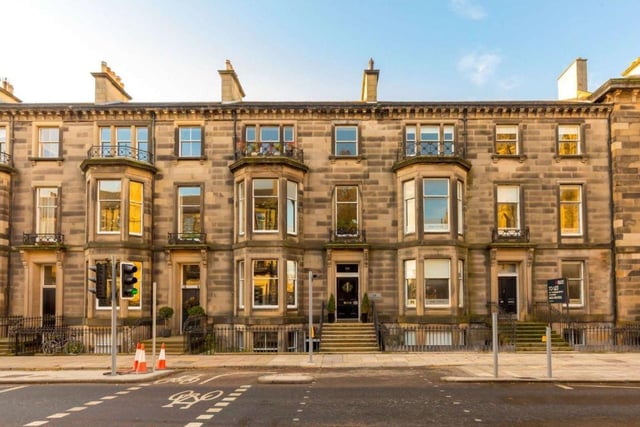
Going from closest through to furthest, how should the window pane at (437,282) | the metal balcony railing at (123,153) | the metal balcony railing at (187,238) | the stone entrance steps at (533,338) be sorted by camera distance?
the stone entrance steps at (533,338), the window pane at (437,282), the metal balcony railing at (187,238), the metal balcony railing at (123,153)

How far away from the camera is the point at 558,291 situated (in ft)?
57.8

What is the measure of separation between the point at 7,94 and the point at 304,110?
51.9ft

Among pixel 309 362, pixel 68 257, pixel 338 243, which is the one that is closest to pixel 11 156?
pixel 68 257

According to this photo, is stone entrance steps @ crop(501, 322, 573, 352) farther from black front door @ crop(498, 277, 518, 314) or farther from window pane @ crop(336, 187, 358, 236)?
window pane @ crop(336, 187, 358, 236)

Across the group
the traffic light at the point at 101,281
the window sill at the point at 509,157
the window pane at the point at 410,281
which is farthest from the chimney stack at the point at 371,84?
the traffic light at the point at 101,281

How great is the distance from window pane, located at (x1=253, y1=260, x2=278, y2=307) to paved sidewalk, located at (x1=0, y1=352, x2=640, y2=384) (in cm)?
327

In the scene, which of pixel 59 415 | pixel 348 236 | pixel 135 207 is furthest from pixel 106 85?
pixel 59 415

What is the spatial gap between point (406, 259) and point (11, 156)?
64.5ft

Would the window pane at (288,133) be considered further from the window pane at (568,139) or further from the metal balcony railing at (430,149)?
the window pane at (568,139)

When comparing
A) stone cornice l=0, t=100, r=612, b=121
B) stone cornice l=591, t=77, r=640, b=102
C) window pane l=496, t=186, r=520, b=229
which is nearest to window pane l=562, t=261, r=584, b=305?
window pane l=496, t=186, r=520, b=229

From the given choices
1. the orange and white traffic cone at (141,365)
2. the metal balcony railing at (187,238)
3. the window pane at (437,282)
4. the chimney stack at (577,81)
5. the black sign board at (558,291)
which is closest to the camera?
the black sign board at (558,291)

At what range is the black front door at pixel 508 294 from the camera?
90.1 feet

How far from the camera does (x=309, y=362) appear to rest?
20.7 meters

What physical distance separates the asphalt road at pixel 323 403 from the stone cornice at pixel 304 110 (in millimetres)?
14438
